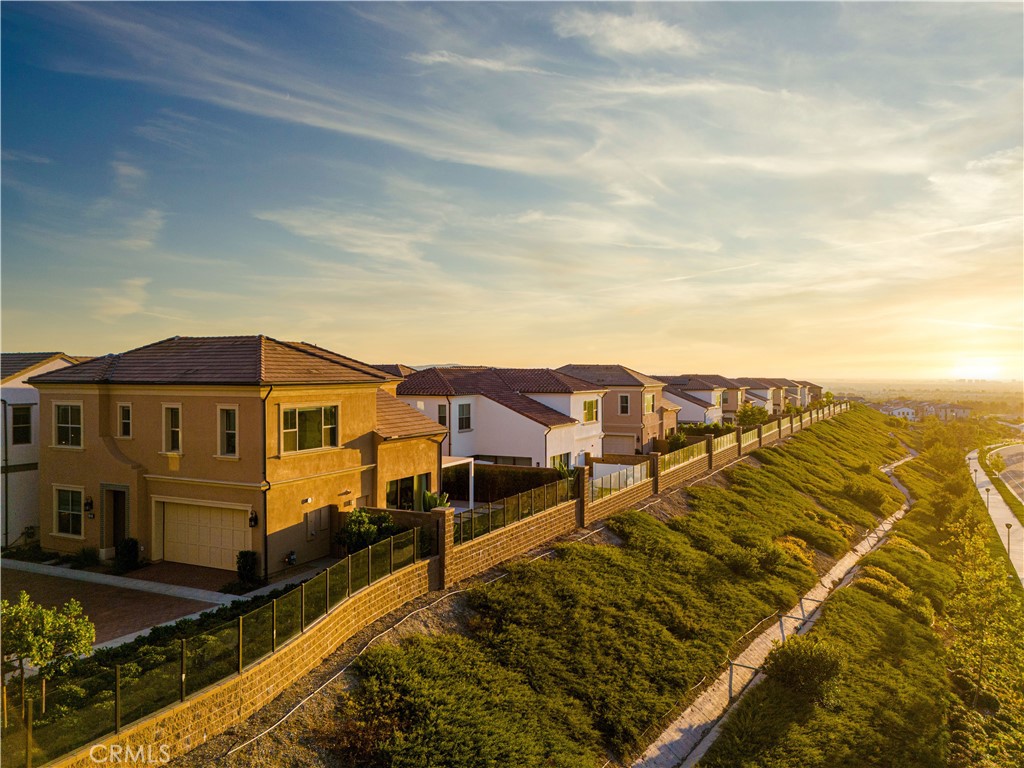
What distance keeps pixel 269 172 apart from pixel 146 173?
4485 millimetres

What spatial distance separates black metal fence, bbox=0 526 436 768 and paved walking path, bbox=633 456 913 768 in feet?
29.3

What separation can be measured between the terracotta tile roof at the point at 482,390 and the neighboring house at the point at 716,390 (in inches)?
1381

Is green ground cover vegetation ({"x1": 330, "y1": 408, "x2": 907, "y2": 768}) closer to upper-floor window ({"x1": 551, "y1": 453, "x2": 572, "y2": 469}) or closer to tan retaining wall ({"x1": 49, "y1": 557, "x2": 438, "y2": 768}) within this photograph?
tan retaining wall ({"x1": 49, "y1": 557, "x2": 438, "y2": 768})

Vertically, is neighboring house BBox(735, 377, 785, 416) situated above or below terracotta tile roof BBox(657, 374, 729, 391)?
below

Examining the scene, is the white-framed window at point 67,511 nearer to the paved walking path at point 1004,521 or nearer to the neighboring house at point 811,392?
the paved walking path at point 1004,521

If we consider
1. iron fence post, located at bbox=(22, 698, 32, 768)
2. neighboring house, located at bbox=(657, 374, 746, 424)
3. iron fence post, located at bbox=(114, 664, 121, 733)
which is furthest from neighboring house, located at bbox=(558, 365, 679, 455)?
iron fence post, located at bbox=(22, 698, 32, 768)

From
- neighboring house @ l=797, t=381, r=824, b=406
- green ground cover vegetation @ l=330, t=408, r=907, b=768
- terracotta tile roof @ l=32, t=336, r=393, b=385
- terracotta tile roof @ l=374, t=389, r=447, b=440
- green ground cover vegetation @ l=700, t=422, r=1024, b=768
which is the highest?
terracotta tile roof @ l=32, t=336, r=393, b=385

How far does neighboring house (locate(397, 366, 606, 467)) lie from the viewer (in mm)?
37219

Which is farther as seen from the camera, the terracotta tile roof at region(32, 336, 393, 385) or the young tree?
the terracotta tile roof at region(32, 336, 393, 385)

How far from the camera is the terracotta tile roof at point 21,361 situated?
2614 centimetres

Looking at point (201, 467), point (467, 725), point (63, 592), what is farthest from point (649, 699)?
point (63, 592)

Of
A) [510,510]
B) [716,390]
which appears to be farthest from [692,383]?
[510,510]

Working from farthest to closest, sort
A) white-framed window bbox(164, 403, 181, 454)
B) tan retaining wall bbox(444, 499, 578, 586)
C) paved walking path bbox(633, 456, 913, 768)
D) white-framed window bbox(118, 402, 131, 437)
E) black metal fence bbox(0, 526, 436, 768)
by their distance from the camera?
1. white-framed window bbox(118, 402, 131, 437)
2. white-framed window bbox(164, 403, 181, 454)
3. tan retaining wall bbox(444, 499, 578, 586)
4. paved walking path bbox(633, 456, 913, 768)
5. black metal fence bbox(0, 526, 436, 768)

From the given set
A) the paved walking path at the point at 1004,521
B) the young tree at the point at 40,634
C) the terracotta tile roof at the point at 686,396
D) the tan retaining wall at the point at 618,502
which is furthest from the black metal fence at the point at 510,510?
the terracotta tile roof at the point at 686,396
